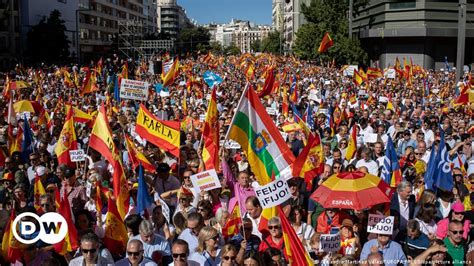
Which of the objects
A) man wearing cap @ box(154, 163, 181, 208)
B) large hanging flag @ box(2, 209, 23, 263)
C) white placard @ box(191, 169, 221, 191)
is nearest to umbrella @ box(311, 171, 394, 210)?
white placard @ box(191, 169, 221, 191)

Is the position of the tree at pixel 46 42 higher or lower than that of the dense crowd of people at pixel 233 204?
higher

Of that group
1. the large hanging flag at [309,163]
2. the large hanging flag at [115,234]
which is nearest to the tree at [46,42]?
the large hanging flag at [309,163]

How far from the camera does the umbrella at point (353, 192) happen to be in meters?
6.73

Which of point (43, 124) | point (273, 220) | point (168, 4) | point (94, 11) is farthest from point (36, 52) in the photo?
point (168, 4)

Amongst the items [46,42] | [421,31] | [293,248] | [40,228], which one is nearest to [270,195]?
[293,248]

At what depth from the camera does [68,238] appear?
642 centimetres

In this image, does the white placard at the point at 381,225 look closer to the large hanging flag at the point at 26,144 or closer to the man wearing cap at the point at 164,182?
the man wearing cap at the point at 164,182

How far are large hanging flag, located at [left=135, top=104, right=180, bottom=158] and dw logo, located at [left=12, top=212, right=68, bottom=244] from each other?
120 inches

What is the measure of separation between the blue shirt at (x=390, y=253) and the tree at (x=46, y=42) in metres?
56.6

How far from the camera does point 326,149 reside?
11016 millimetres

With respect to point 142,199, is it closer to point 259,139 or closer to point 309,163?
point 259,139

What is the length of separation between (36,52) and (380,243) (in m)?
58.5

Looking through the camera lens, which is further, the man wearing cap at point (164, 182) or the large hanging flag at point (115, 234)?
Result: the man wearing cap at point (164, 182)

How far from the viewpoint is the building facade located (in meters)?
51.0
